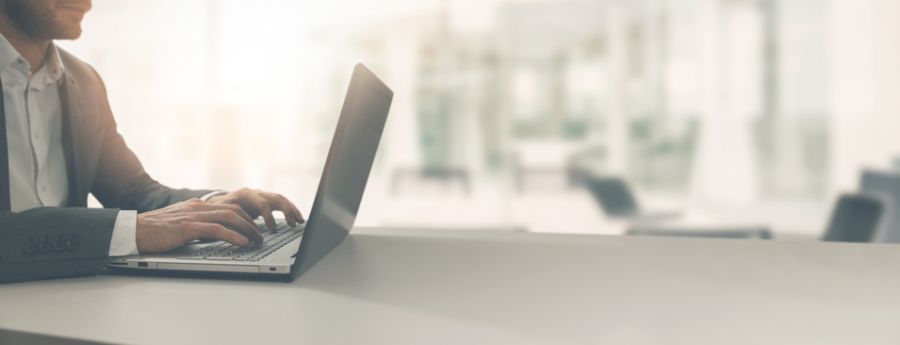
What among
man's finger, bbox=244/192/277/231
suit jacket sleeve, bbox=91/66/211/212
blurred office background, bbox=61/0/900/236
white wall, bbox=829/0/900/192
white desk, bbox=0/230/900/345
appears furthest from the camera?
blurred office background, bbox=61/0/900/236

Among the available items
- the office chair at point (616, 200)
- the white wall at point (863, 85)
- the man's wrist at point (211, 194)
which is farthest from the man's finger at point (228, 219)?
the white wall at point (863, 85)

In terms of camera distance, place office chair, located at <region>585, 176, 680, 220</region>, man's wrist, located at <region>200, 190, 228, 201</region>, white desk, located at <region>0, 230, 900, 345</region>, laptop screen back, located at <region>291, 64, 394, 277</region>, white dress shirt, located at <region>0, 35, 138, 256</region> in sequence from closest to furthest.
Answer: white desk, located at <region>0, 230, 900, 345</region> < laptop screen back, located at <region>291, 64, 394, 277</region> < man's wrist, located at <region>200, 190, 228, 201</region> < white dress shirt, located at <region>0, 35, 138, 256</region> < office chair, located at <region>585, 176, 680, 220</region>

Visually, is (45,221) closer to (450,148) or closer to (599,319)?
(599,319)

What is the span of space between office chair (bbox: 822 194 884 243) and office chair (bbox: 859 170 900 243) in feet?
2.70

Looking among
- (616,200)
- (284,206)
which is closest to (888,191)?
(616,200)

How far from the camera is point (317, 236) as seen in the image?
724mm

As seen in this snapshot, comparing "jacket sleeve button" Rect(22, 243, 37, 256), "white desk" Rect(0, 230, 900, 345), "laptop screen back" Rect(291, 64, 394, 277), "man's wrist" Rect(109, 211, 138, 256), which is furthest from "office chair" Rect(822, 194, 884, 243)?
"jacket sleeve button" Rect(22, 243, 37, 256)

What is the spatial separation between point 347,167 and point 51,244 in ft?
1.10

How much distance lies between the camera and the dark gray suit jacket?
70 centimetres

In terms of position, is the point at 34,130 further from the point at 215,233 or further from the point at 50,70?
the point at 215,233

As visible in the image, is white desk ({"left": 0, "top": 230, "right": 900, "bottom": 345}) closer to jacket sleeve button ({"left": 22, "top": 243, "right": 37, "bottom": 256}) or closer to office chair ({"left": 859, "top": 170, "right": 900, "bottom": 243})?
jacket sleeve button ({"left": 22, "top": 243, "right": 37, "bottom": 256})

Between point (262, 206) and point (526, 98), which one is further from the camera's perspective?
point (526, 98)

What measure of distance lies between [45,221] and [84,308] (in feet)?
0.68

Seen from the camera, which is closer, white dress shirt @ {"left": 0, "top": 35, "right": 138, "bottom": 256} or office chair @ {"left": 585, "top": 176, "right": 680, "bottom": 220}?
white dress shirt @ {"left": 0, "top": 35, "right": 138, "bottom": 256}
